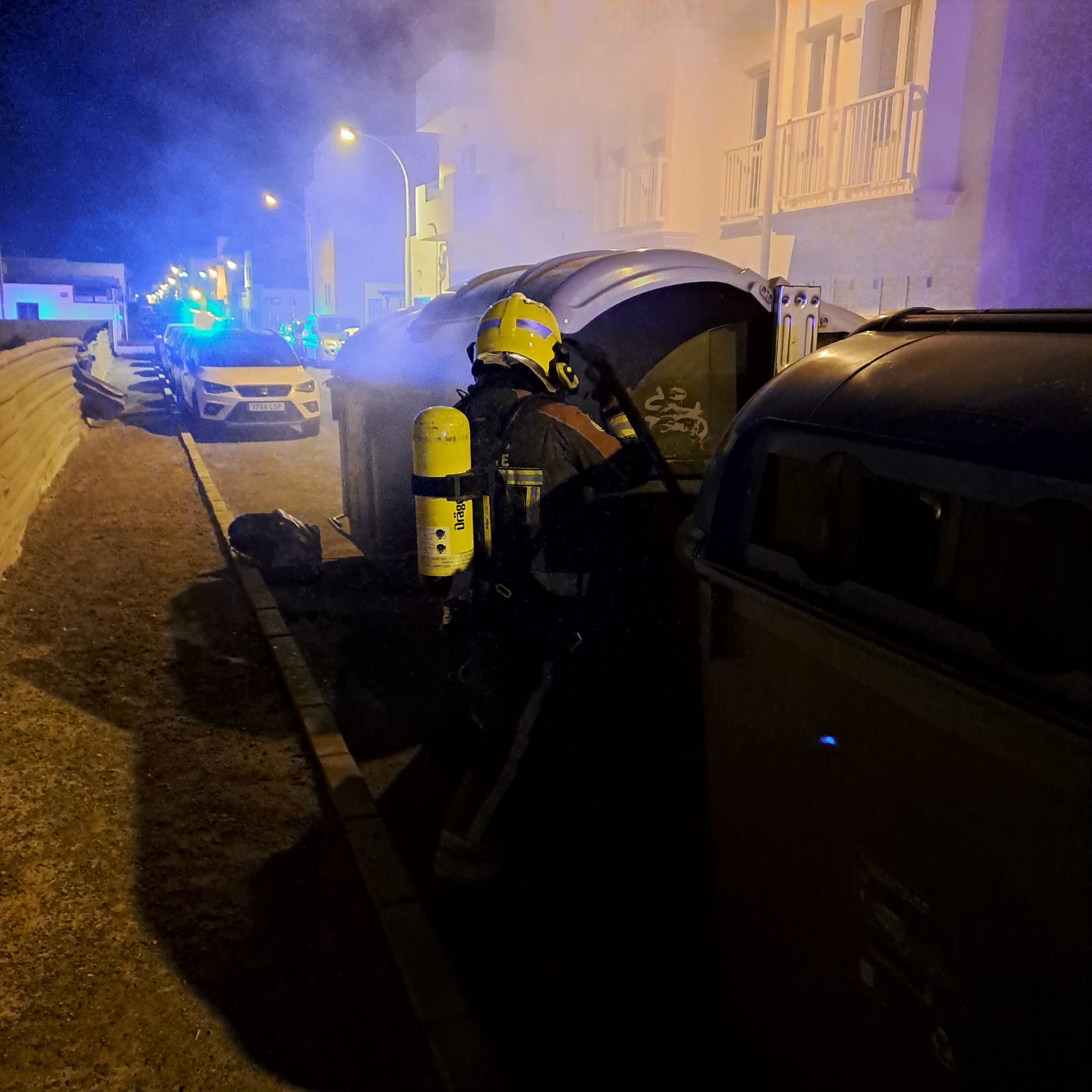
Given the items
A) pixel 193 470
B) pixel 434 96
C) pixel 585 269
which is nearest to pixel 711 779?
pixel 585 269

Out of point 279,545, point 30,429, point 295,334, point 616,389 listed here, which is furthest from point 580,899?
point 295,334

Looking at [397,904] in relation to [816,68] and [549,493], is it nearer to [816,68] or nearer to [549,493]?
[549,493]

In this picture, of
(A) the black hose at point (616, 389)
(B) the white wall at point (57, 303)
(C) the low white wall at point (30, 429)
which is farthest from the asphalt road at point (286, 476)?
(B) the white wall at point (57, 303)

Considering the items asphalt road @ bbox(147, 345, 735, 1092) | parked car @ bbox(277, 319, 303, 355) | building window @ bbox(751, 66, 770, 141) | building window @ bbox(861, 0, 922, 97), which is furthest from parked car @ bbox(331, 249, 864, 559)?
parked car @ bbox(277, 319, 303, 355)

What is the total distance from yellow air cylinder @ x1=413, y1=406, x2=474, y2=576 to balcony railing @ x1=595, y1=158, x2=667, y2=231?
14110mm

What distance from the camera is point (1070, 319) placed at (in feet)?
5.24

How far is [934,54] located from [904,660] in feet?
37.1

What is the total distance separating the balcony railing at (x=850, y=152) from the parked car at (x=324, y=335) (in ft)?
51.4

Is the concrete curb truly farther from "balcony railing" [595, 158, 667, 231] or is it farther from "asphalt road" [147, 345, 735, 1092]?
"balcony railing" [595, 158, 667, 231]

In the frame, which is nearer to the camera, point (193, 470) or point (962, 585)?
point (962, 585)

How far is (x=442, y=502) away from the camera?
3098 millimetres

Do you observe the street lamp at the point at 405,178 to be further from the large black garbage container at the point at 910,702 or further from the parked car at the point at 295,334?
the large black garbage container at the point at 910,702

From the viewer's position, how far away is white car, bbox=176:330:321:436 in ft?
46.2

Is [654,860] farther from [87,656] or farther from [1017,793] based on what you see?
[87,656]
